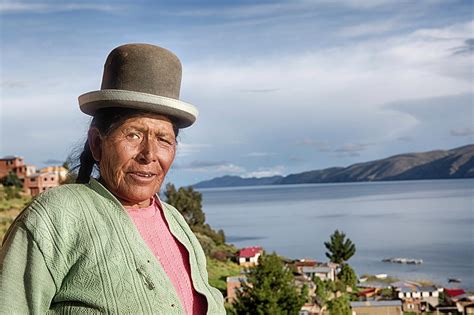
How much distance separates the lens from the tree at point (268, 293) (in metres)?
16.0

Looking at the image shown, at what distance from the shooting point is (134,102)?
1.61 metres

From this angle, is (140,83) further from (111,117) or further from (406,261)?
(406,261)

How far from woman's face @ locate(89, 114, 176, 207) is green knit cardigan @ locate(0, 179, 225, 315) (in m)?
0.05

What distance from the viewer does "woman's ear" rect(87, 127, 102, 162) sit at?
168 centimetres

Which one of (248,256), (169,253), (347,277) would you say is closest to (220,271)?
(248,256)

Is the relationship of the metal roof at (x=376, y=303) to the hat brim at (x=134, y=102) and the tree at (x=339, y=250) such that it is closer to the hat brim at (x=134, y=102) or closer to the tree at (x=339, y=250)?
the tree at (x=339, y=250)

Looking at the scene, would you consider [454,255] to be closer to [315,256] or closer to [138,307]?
[315,256]

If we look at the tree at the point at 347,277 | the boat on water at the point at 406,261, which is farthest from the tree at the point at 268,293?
the boat on water at the point at 406,261

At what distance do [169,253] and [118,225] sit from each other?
187 millimetres

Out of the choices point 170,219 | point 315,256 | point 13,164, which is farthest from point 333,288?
point 315,256

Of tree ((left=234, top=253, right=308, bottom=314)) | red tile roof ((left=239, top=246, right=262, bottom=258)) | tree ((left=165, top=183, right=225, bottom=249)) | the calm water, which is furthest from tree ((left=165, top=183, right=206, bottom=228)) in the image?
tree ((left=234, top=253, right=308, bottom=314))

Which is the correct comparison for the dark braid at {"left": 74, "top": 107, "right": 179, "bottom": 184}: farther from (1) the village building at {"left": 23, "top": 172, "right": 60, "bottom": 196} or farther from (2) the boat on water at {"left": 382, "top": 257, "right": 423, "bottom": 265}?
(2) the boat on water at {"left": 382, "top": 257, "right": 423, "bottom": 265}

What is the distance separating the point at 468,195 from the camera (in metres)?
124

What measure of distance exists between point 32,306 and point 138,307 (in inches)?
8.7
